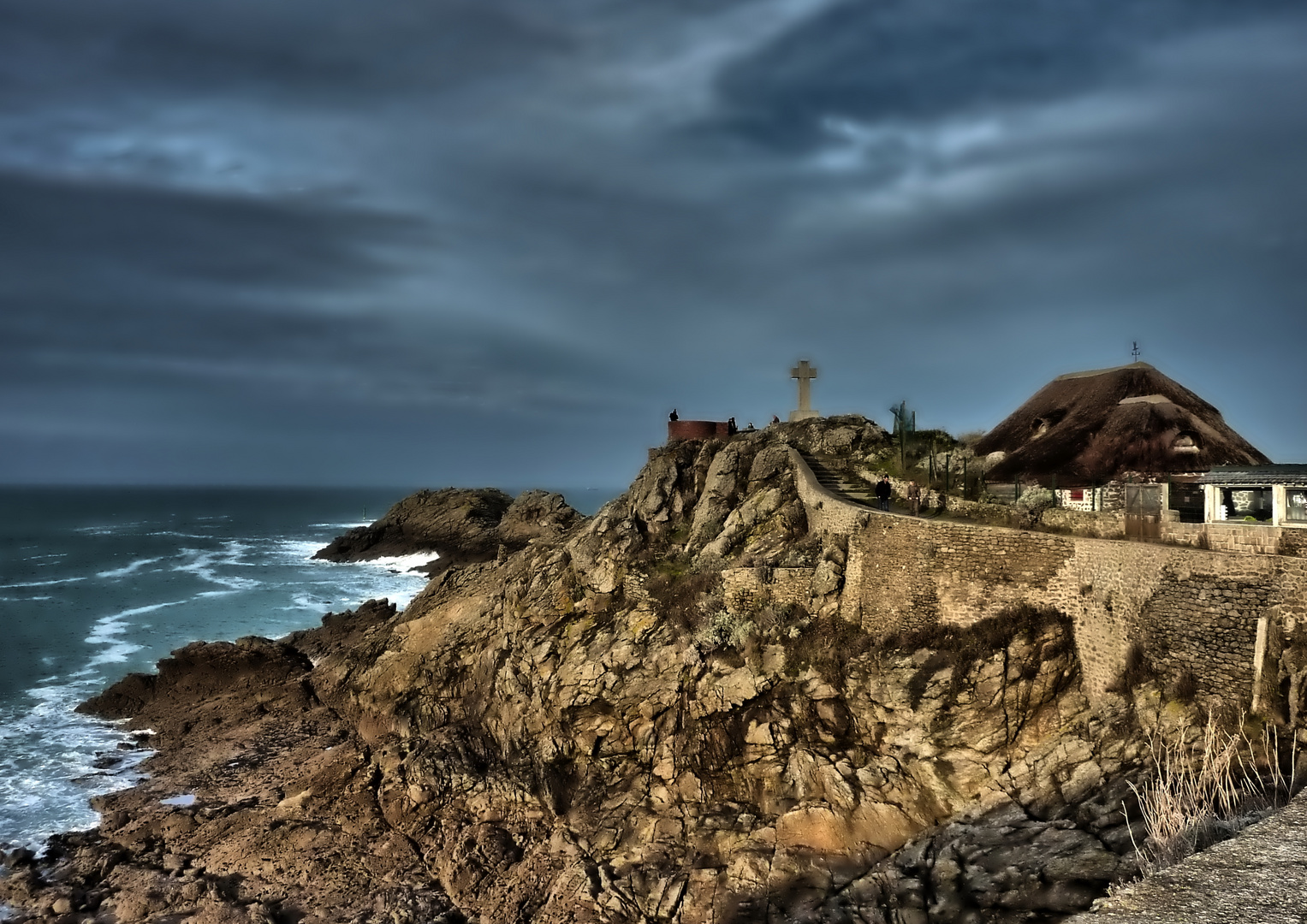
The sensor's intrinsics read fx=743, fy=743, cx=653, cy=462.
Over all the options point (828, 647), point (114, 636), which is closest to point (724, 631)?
point (828, 647)

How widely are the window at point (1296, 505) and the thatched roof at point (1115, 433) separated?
3.50 metres

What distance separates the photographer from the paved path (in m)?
6.23

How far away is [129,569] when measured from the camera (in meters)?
62.2

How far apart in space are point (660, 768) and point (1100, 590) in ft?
33.4

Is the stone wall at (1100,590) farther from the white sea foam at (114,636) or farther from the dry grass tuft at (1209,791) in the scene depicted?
the white sea foam at (114,636)

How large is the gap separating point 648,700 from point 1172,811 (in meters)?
11.3

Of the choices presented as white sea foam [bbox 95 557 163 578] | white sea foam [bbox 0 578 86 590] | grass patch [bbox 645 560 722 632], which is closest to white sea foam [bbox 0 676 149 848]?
grass patch [bbox 645 560 722 632]

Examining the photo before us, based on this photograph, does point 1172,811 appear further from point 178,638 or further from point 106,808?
point 178,638

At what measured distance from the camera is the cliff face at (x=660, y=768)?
13.2m

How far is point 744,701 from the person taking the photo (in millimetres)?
17391

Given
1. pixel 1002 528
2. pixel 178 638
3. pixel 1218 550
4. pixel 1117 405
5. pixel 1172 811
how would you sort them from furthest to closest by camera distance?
pixel 178 638 → pixel 1117 405 → pixel 1002 528 → pixel 1218 550 → pixel 1172 811

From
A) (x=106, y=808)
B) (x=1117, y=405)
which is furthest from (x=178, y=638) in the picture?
(x=1117, y=405)

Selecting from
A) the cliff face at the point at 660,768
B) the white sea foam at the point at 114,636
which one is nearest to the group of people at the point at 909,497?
the cliff face at the point at 660,768

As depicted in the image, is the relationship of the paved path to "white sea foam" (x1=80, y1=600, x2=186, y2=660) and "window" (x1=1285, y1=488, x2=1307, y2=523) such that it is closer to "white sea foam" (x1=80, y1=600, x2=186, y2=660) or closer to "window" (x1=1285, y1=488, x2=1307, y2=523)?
"window" (x1=1285, y1=488, x2=1307, y2=523)
